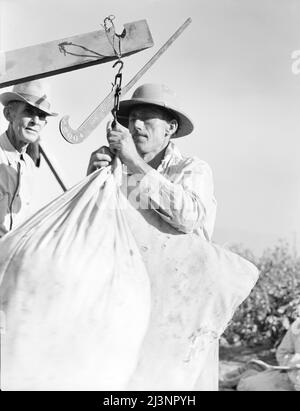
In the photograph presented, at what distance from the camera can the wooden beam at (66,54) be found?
3.00 metres

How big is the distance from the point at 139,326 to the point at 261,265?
4.72m

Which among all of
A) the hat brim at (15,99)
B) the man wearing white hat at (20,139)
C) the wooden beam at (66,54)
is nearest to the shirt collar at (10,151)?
the man wearing white hat at (20,139)

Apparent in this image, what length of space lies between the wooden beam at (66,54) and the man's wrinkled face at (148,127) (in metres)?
0.24

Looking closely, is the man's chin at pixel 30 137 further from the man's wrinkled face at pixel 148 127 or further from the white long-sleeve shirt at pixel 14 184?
the man's wrinkled face at pixel 148 127

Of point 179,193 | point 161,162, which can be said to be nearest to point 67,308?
point 179,193

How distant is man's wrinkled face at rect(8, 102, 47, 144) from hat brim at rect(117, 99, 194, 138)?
0.47 m

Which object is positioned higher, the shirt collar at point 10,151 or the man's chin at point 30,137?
the man's chin at point 30,137

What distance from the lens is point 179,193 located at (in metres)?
2.70

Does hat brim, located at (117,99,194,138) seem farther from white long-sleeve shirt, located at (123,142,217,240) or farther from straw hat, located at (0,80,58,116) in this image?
straw hat, located at (0,80,58,116)

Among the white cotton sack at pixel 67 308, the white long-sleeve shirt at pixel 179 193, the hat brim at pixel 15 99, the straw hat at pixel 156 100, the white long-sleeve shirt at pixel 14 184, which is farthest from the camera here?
the hat brim at pixel 15 99

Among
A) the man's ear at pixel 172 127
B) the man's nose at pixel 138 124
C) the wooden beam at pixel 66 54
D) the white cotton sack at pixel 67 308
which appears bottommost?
the white cotton sack at pixel 67 308

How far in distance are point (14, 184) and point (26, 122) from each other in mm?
299

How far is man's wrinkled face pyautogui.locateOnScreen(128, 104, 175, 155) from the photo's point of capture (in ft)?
9.86

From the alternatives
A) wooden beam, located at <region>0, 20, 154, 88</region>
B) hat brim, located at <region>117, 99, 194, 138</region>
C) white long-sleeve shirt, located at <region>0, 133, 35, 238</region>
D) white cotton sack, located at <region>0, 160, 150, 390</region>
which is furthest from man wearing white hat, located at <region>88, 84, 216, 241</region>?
white long-sleeve shirt, located at <region>0, 133, 35, 238</region>
